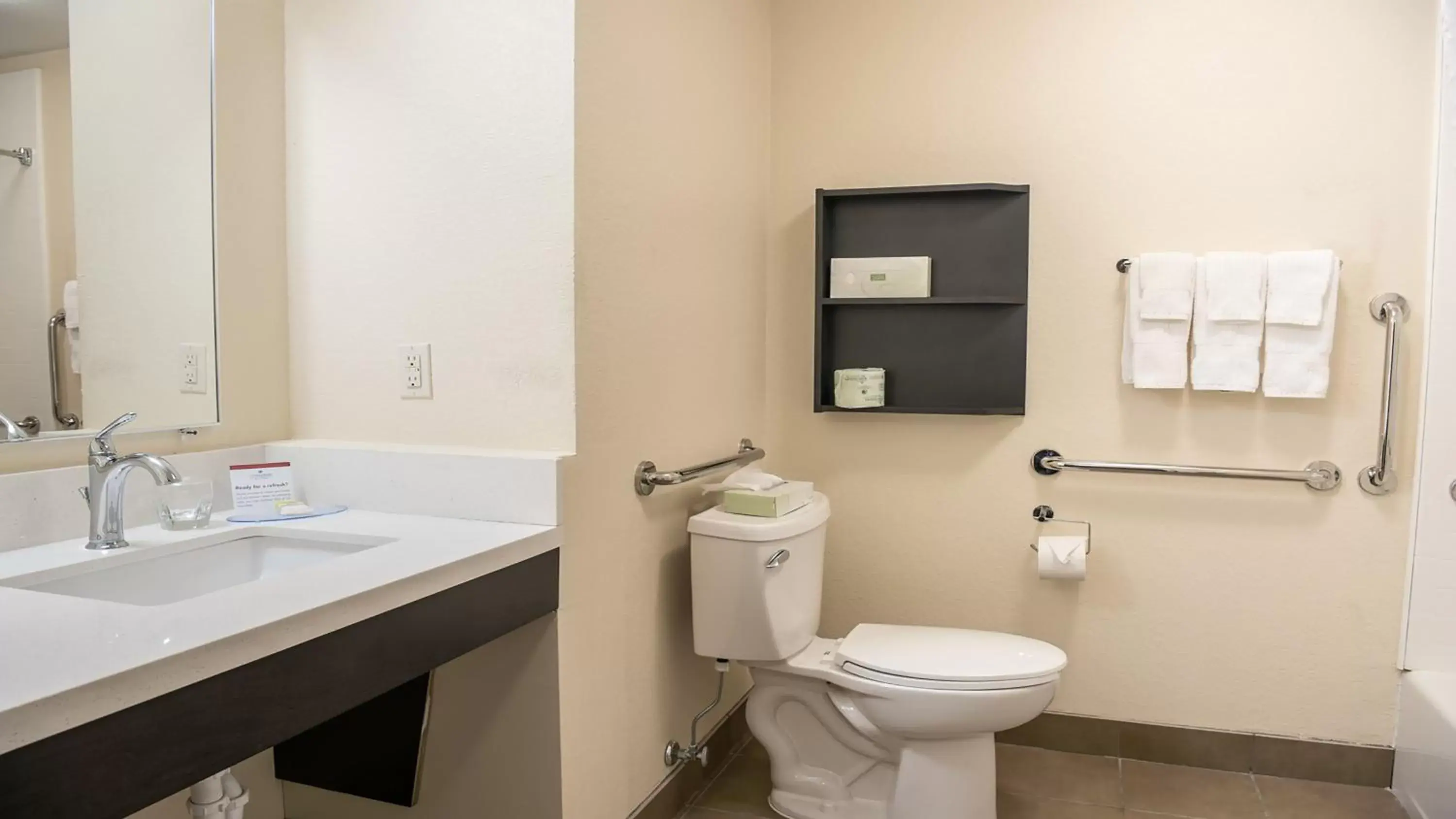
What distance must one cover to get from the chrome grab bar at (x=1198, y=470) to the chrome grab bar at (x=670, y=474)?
83 cm

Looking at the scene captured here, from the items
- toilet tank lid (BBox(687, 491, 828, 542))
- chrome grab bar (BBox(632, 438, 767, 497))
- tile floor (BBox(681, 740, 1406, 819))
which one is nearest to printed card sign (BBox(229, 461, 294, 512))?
Answer: chrome grab bar (BBox(632, 438, 767, 497))

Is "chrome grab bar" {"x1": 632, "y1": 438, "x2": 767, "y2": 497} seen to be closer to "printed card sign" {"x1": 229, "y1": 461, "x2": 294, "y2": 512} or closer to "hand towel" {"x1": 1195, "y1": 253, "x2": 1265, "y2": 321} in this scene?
"printed card sign" {"x1": 229, "y1": 461, "x2": 294, "y2": 512}

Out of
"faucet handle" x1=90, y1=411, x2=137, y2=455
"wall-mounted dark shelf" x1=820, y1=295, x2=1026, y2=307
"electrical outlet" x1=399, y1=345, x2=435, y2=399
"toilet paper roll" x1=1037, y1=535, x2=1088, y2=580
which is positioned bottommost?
"toilet paper roll" x1=1037, y1=535, x2=1088, y2=580

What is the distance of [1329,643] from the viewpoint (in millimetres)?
2314

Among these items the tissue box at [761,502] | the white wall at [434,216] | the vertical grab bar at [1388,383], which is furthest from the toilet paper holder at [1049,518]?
the white wall at [434,216]

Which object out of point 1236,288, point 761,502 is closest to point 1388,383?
point 1236,288

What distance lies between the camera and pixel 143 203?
5.44 feet

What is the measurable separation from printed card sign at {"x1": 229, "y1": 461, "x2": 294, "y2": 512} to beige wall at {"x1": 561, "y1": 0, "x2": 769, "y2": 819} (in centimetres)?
56

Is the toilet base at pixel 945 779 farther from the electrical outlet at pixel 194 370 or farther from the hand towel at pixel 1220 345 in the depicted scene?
the electrical outlet at pixel 194 370

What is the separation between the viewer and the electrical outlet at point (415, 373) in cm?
178

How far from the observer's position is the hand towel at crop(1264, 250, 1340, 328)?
2.16m

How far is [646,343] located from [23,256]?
1074mm

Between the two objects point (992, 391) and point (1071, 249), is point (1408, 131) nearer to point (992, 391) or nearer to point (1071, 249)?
point (1071, 249)

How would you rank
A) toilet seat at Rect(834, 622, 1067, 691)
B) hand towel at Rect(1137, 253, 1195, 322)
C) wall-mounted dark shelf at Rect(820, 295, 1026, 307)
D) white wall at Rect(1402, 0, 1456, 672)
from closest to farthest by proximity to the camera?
toilet seat at Rect(834, 622, 1067, 691), white wall at Rect(1402, 0, 1456, 672), hand towel at Rect(1137, 253, 1195, 322), wall-mounted dark shelf at Rect(820, 295, 1026, 307)
